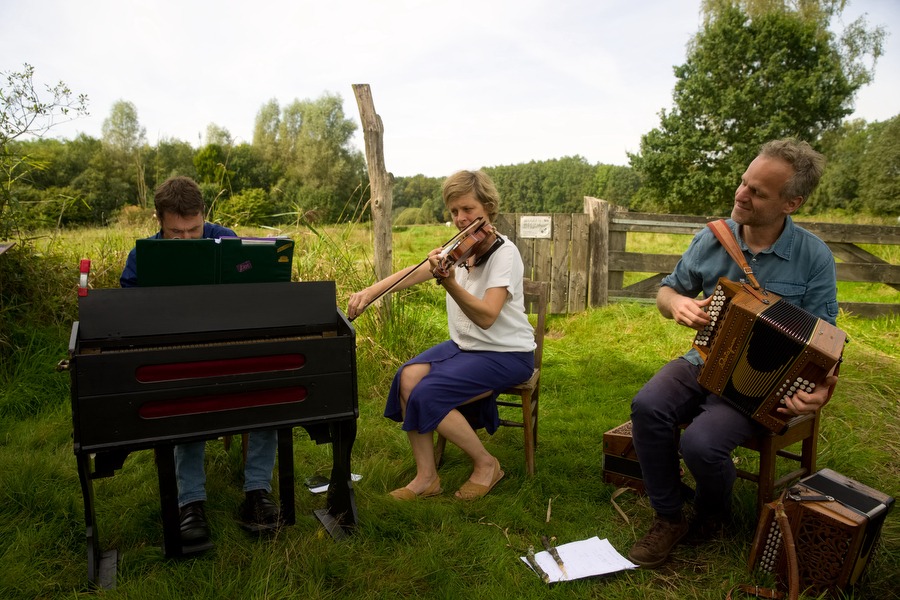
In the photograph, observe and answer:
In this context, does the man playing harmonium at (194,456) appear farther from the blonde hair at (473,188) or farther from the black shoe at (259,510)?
the blonde hair at (473,188)

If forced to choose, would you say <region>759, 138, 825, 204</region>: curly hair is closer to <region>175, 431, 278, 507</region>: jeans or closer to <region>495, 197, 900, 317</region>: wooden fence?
<region>175, 431, 278, 507</region>: jeans

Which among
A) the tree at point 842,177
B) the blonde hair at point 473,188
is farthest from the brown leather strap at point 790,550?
the tree at point 842,177

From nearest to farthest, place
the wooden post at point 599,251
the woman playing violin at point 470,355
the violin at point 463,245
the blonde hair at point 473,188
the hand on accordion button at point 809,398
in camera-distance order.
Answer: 1. the hand on accordion button at point 809,398
2. the violin at point 463,245
3. the woman playing violin at point 470,355
4. the blonde hair at point 473,188
5. the wooden post at point 599,251

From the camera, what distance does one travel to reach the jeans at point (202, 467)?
2729 millimetres

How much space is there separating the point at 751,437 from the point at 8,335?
17.1ft

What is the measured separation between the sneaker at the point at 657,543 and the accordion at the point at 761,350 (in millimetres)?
640

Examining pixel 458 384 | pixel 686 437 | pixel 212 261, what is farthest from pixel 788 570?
pixel 212 261

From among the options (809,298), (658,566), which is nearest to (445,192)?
(809,298)

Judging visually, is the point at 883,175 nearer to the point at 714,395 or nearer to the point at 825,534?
the point at 714,395

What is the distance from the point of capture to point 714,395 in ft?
8.79

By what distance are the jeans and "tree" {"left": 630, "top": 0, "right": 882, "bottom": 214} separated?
93.4 feet

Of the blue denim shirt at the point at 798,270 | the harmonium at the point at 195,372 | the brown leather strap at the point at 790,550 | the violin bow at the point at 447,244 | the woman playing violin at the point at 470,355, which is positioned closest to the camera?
the harmonium at the point at 195,372

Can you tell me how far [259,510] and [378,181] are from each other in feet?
10.3

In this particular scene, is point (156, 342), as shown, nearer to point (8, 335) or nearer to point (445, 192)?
point (445, 192)
